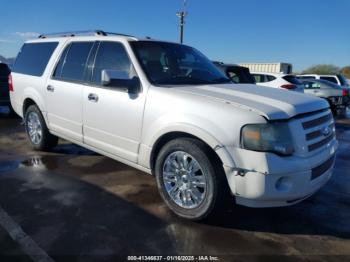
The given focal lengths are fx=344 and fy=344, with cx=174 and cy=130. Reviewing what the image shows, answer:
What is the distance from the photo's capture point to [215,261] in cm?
288

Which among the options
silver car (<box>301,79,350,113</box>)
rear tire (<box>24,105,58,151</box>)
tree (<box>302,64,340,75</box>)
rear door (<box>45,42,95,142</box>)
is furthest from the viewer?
tree (<box>302,64,340,75</box>)

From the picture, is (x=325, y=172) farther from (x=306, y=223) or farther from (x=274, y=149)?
(x=274, y=149)

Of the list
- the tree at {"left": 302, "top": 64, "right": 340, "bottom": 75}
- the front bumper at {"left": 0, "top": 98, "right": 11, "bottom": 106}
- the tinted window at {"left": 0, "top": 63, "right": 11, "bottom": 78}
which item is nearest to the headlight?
the front bumper at {"left": 0, "top": 98, "right": 11, "bottom": 106}

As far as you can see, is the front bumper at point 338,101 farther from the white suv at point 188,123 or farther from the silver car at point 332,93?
the white suv at point 188,123

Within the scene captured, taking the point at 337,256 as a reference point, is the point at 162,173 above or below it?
above

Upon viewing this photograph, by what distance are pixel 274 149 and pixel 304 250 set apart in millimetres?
962

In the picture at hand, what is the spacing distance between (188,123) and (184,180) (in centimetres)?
63

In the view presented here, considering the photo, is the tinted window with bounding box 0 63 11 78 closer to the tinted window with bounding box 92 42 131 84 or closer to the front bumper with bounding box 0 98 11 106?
the front bumper with bounding box 0 98 11 106

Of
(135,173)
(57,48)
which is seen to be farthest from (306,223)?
(57,48)

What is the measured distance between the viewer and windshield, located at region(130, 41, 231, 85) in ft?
13.5

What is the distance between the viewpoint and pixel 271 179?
9.87 ft

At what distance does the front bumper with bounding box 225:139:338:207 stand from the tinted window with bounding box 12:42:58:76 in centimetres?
392

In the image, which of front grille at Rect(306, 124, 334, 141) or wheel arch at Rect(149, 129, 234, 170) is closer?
wheel arch at Rect(149, 129, 234, 170)

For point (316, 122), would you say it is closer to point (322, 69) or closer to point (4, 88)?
point (4, 88)
